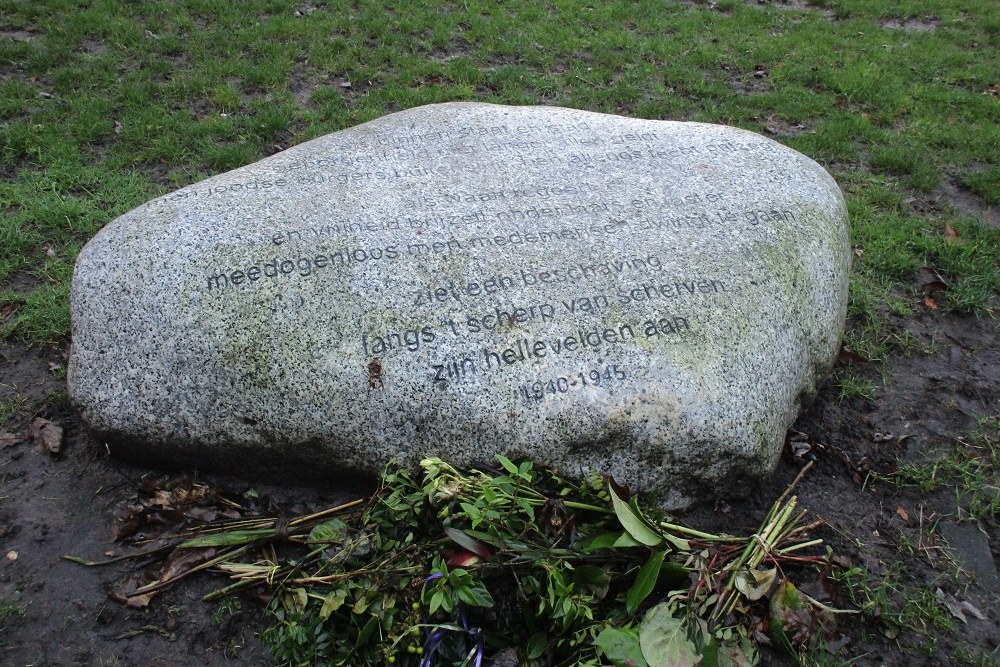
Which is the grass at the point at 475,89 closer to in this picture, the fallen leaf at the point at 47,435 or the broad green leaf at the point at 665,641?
the fallen leaf at the point at 47,435

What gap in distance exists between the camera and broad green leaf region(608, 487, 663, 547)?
2551 mm

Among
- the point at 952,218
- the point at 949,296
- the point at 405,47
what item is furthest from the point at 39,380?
the point at 952,218

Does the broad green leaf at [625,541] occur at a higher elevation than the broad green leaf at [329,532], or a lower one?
higher

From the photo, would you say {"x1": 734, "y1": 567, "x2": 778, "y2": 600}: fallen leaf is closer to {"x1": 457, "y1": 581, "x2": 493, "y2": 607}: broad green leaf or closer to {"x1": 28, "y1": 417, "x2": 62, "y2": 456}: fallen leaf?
{"x1": 457, "y1": 581, "x2": 493, "y2": 607}: broad green leaf

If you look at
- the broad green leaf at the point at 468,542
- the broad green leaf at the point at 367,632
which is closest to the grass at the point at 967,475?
the broad green leaf at the point at 468,542

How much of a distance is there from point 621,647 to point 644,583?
0.24 meters

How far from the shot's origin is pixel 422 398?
2.88 meters

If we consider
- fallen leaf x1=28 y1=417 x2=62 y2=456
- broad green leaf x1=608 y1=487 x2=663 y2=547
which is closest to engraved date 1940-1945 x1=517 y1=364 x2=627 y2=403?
broad green leaf x1=608 y1=487 x2=663 y2=547

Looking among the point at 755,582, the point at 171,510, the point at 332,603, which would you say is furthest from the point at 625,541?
the point at 171,510

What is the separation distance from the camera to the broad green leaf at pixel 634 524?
255 cm

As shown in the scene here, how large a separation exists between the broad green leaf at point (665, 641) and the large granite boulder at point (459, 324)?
59cm

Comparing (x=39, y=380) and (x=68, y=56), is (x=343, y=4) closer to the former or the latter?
(x=68, y=56)

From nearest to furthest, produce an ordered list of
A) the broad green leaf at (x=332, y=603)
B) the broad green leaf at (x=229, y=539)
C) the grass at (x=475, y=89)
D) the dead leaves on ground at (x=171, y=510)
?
1. the broad green leaf at (x=332, y=603)
2. the broad green leaf at (x=229, y=539)
3. the dead leaves on ground at (x=171, y=510)
4. the grass at (x=475, y=89)

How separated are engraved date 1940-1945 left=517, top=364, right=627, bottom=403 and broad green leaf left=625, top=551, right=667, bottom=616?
698mm
